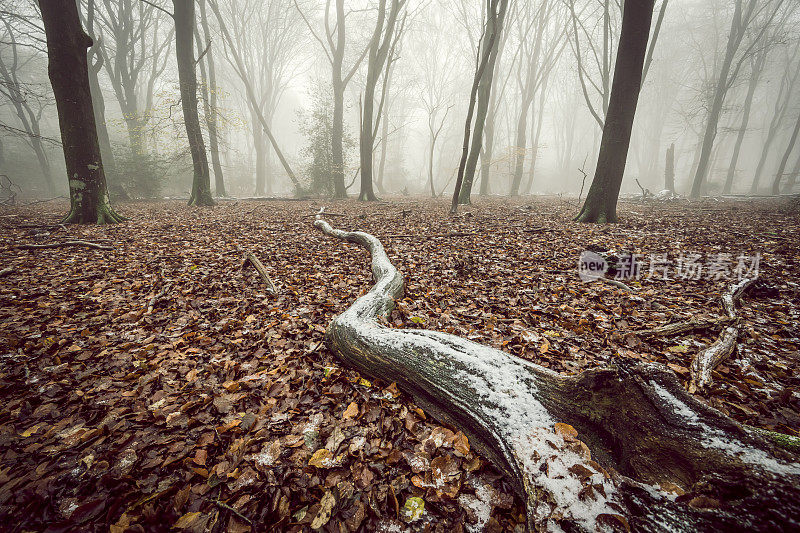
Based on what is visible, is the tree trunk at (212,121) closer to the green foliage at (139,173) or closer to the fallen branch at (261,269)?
the green foliage at (139,173)

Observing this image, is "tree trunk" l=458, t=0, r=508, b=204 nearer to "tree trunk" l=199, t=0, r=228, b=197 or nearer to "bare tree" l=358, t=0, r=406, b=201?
"bare tree" l=358, t=0, r=406, b=201

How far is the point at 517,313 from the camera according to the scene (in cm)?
329

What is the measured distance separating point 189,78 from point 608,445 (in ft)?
44.0

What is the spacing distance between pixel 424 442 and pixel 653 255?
4.91 metres

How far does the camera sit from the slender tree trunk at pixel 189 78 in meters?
9.02

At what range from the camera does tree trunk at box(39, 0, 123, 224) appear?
5645mm

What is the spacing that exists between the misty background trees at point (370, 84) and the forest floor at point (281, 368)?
5401 millimetres

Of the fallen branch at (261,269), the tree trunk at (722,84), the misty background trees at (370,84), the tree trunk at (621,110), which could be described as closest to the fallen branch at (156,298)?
the fallen branch at (261,269)

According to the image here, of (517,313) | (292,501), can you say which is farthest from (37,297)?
(517,313)

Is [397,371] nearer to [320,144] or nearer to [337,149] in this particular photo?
[337,149]

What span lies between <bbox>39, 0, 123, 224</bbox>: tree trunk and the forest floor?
1.40 metres

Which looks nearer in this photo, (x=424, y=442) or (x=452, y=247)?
(x=424, y=442)

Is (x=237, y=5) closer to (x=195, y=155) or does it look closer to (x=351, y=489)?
(x=195, y=155)

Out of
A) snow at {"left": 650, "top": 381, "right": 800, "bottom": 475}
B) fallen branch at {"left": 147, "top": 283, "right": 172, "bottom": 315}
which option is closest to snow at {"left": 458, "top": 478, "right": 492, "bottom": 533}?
snow at {"left": 650, "top": 381, "right": 800, "bottom": 475}
